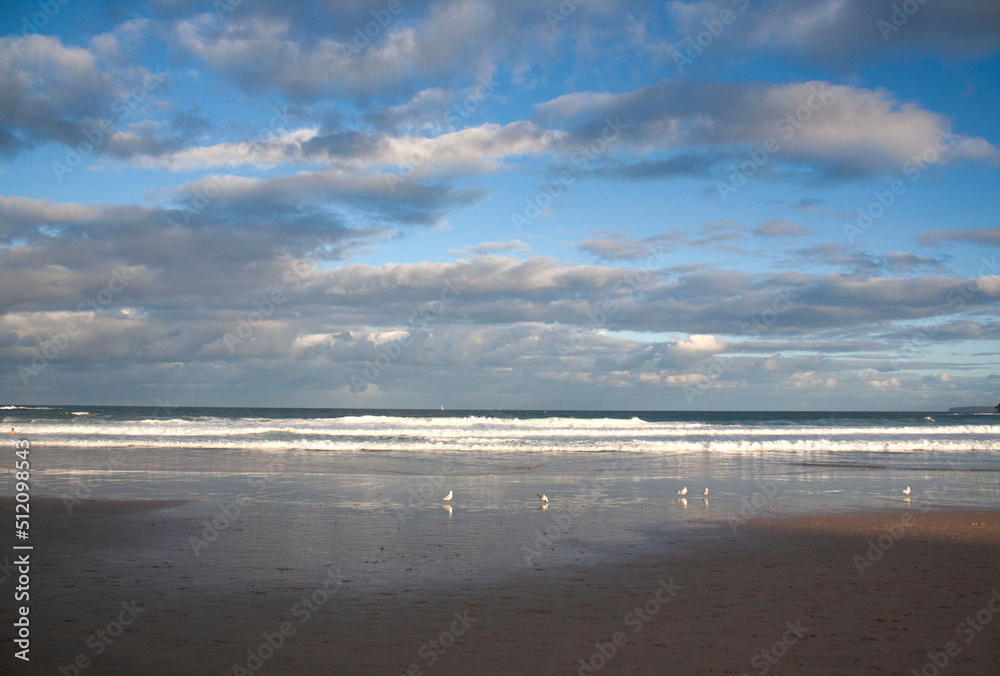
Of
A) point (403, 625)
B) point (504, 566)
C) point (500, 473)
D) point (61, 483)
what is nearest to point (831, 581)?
point (504, 566)

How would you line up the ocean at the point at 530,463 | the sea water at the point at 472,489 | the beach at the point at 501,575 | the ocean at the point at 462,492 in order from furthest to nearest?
the ocean at the point at 530,463
the sea water at the point at 472,489
the ocean at the point at 462,492
the beach at the point at 501,575

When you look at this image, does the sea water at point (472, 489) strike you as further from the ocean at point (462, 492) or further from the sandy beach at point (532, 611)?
the sandy beach at point (532, 611)

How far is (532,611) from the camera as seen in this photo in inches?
277

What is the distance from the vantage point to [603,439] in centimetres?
3497

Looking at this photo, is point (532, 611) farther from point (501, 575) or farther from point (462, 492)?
point (462, 492)

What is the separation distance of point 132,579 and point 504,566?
4737mm

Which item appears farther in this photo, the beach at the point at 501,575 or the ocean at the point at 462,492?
the ocean at the point at 462,492

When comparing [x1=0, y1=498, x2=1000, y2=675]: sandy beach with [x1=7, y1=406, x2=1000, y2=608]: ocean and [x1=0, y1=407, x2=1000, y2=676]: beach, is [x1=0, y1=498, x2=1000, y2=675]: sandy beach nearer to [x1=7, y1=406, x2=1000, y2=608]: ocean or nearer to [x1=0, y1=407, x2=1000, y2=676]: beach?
[x1=0, y1=407, x2=1000, y2=676]: beach

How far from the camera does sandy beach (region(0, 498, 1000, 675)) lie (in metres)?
5.74

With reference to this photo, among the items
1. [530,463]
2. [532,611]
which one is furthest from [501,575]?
[530,463]

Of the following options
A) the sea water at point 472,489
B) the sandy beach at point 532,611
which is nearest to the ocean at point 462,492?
the sea water at point 472,489

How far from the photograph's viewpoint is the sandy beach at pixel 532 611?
226 inches

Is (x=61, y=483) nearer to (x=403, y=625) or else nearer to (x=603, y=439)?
(x=403, y=625)

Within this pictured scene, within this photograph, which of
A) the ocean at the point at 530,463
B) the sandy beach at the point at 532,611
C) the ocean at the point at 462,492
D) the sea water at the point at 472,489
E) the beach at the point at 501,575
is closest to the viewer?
the sandy beach at the point at 532,611
